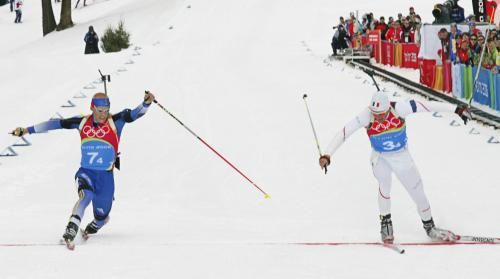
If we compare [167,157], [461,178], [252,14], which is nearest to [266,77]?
[167,157]

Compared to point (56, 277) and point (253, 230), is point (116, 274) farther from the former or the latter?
point (253, 230)

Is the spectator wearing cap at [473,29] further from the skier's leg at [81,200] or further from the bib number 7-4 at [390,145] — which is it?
the skier's leg at [81,200]

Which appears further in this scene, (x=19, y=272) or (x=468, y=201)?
(x=468, y=201)

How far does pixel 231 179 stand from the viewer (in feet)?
45.4

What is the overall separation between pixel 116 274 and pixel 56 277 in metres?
0.51

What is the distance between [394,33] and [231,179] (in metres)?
15.6

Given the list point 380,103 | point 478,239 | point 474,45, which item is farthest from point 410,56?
point 478,239

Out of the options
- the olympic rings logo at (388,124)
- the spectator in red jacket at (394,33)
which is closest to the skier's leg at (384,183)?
the olympic rings logo at (388,124)

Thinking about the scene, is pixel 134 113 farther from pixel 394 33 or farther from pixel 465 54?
pixel 394 33

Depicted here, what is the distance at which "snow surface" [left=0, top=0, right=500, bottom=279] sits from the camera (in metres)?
8.17

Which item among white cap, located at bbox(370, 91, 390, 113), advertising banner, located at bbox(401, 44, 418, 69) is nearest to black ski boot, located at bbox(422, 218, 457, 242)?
white cap, located at bbox(370, 91, 390, 113)

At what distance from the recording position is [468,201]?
11562 mm

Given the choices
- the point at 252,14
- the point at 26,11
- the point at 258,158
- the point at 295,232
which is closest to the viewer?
the point at 295,232

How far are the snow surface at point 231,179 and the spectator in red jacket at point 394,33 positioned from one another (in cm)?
199
